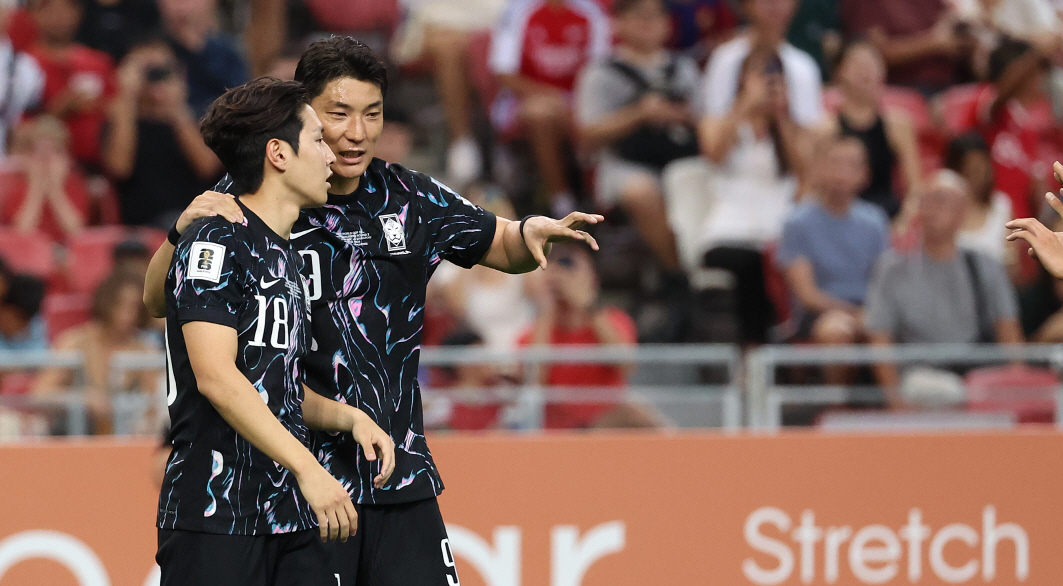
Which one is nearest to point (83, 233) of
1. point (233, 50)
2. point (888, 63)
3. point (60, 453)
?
point (233, 50)

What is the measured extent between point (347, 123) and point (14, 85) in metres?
5.79

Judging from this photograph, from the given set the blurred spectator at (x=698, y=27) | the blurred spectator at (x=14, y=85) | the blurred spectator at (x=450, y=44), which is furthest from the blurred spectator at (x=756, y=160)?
the blurred spectator at (x=14, y=85)

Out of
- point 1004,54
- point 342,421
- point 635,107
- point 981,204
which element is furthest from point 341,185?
point 1004,54

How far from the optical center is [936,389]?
6152mm

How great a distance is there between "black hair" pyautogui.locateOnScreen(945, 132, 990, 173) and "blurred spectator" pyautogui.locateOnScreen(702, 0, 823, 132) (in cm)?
85

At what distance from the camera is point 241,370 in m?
3.05

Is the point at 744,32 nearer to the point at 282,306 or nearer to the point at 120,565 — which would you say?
the point at 120,565

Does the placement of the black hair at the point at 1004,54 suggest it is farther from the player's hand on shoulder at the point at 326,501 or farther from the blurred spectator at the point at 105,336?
the player's hand on shoulder at the point at 326,501

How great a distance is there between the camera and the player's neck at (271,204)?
10.4 ft

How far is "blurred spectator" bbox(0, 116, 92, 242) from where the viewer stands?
801 centimetres

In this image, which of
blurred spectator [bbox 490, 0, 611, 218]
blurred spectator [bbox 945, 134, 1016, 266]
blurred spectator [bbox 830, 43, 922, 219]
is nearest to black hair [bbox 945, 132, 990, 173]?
blurred spectator [bbox 945, 134, 1016, 266]

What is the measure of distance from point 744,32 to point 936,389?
363 cm

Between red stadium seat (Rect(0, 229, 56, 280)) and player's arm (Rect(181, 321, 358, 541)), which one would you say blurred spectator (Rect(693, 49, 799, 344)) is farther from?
player's arm (Rect(181, 321, 358, 541))

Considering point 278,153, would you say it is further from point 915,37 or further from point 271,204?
point 915,37
